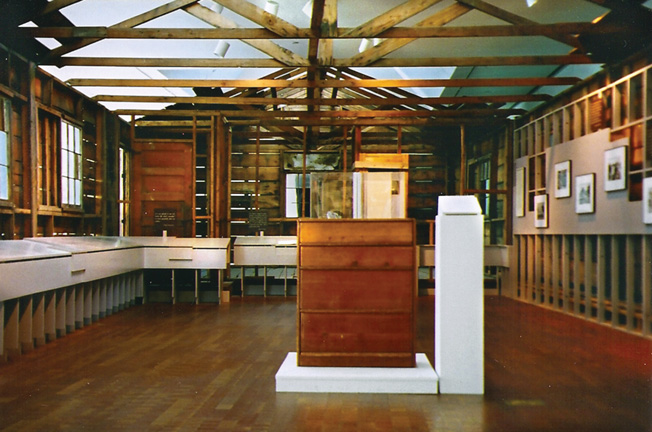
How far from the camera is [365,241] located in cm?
400

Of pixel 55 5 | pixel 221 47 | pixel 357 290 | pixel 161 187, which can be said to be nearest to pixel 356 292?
pixel 357 290

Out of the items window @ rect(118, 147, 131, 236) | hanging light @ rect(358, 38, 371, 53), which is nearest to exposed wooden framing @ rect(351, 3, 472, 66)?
hanging light @ rect(358, 38, 371, 53)

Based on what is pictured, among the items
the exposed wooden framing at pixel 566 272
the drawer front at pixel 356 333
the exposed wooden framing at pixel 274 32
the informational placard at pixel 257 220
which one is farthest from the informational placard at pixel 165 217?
the drawer front at pixel 356 333

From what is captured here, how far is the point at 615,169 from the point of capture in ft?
20.3

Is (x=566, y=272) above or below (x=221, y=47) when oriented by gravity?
below

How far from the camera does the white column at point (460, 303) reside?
3.61m

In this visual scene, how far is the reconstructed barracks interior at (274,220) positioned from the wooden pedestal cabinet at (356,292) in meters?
0.32

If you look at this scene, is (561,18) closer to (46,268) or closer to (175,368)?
(175,368)

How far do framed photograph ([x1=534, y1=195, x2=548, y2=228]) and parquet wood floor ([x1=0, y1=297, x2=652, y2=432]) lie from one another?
2.38 m

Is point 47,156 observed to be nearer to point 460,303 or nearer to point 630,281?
point 460,303

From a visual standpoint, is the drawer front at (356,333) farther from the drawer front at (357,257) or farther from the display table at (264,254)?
the display table at (264,254)

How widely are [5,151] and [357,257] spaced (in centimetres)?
411

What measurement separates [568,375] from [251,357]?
2415 millimetres

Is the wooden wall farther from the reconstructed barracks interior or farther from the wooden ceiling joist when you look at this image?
the wooden ceiling joist
